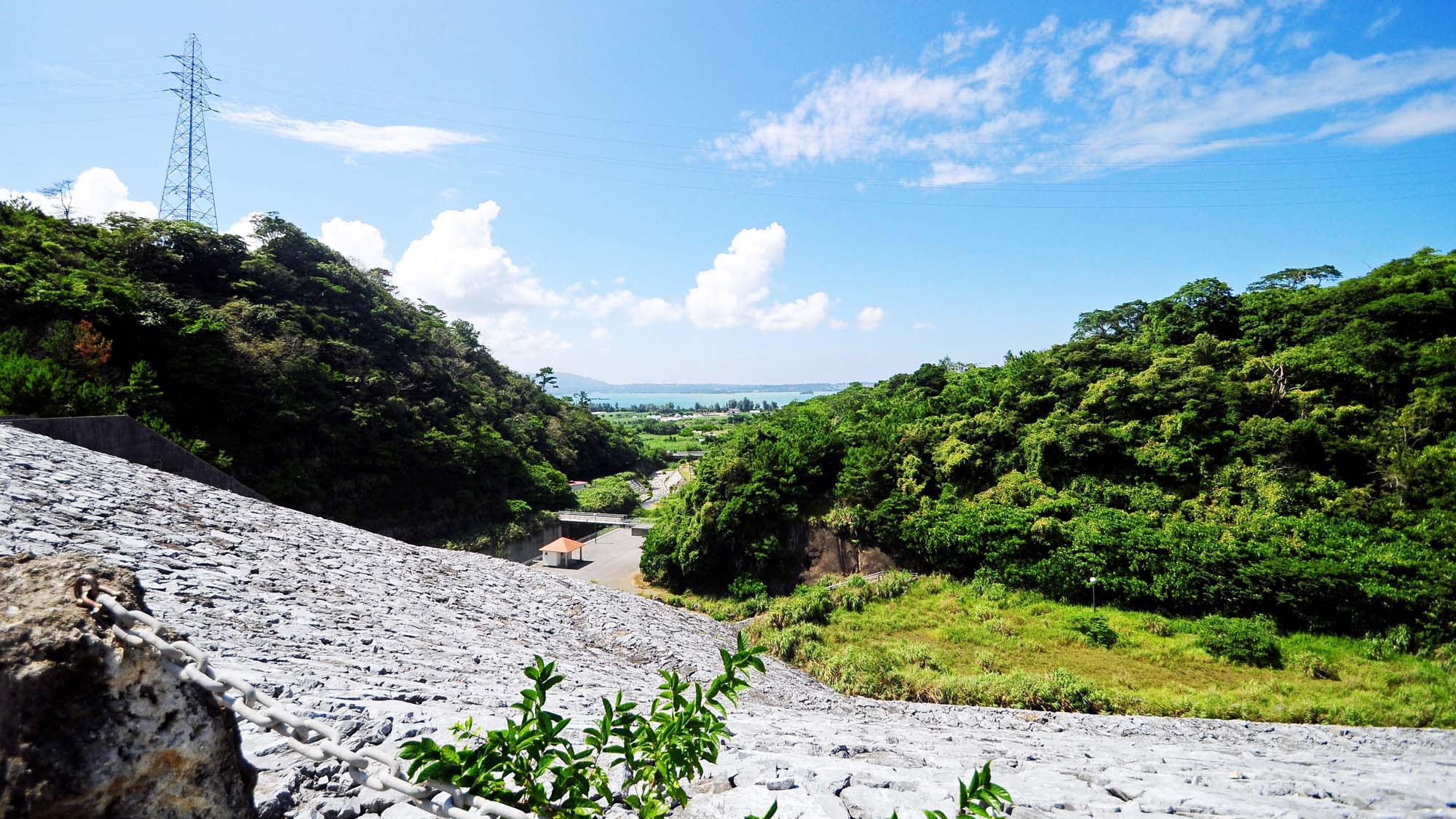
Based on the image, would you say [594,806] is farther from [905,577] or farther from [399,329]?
[399,329]

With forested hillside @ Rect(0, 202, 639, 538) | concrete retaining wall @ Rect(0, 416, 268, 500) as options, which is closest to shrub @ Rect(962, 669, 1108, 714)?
concrete retaining wall @ Rect(0, 416, 268, 500)

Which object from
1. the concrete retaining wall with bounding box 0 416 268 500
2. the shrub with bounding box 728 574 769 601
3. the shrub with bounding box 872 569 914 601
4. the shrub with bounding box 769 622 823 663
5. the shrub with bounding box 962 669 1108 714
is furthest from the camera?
the shrub with bounding box 728 574 769 601

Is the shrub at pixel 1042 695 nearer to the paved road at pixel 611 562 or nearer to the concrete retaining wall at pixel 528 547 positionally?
the paved road at pixel 611 562

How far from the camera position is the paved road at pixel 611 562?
23453mm

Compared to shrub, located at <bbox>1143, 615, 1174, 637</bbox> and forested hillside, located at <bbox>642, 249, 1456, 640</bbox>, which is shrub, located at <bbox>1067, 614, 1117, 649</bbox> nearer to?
shrub, located at <bbox>1143, 615, 1174, 637</bbox>

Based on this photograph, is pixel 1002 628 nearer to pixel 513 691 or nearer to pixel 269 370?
pixel 513 691

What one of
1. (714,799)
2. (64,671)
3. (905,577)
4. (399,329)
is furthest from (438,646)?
(399,329)

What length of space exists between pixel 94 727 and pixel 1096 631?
1722cm

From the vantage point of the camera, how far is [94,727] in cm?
131

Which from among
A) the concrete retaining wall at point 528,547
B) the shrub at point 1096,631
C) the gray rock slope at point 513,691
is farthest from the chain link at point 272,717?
the concrete retaining wall at point 528,547

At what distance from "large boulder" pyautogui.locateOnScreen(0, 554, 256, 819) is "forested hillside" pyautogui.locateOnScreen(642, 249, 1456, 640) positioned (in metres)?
18.5

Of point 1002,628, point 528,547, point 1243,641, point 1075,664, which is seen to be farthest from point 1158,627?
point 528,547

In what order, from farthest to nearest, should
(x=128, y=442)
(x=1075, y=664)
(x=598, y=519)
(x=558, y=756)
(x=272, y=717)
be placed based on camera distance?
(x=598, y=519), (x=1075, y=664), (x=128, y=442), (x=558, y=756), (x=272, y=717)

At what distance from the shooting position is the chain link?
1.31 m
